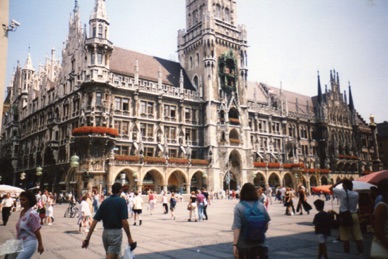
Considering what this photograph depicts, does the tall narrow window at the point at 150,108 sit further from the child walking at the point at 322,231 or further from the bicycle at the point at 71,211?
the child walking at the point at 322,231

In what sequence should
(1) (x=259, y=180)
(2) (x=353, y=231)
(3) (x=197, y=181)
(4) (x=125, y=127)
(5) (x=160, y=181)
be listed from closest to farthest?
1. (2) (x=353, y=231)
2. (5) (x=160, y=181)
3. (4) (x=125, y=127)
4. (3) (x=197, y=181)
5. (1) (x=259, y=180)

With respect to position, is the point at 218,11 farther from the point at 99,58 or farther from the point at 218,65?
the point at 99,58

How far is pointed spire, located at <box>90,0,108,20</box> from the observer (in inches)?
1523

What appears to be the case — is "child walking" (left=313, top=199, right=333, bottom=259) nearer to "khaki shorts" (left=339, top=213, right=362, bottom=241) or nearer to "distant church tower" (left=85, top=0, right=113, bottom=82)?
"khaki shorts" (left=339, top=213, right=362, bottom=241)

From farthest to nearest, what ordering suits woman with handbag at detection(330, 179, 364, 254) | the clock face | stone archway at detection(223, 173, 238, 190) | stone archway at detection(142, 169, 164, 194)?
1. the clock face
2. stone archway at detection(223, 173, 238, 190)
3. stone archway at detection(142, 169, 164, 194)
4. woman with handbag at detection(330, 179, 364, 254)

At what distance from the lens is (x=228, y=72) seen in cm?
4928

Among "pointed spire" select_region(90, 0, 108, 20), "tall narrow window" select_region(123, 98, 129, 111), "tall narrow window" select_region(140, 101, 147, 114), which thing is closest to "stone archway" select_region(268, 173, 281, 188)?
"tall narrow window" select_region(140, 101, 147, 114)

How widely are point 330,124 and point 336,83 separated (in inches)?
436

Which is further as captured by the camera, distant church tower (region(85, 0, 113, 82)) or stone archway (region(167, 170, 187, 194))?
stone archway (region(167, 170, 187, 194))

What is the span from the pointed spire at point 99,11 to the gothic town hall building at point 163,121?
6.3 inches

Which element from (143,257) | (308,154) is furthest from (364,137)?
(143,257)

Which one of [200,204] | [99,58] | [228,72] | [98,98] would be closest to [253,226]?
[200,204]

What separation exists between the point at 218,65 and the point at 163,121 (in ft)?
43.9

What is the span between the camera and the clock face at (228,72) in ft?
160
